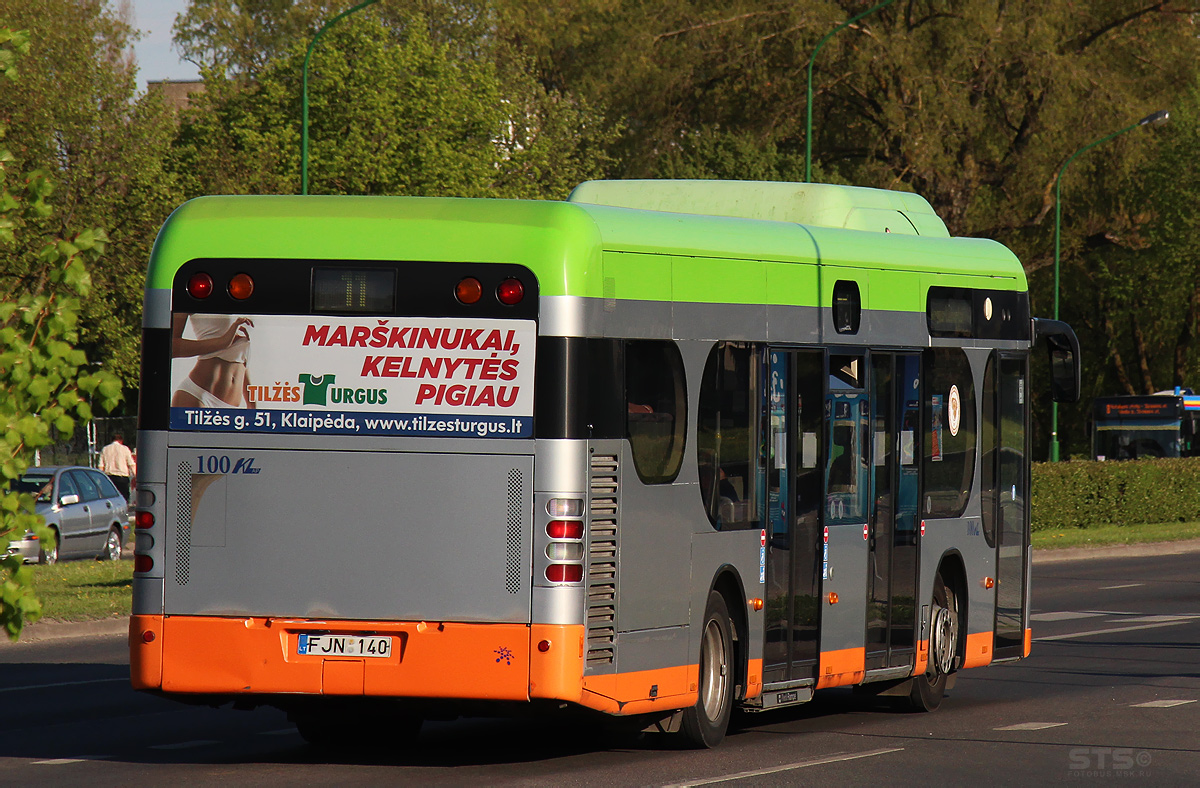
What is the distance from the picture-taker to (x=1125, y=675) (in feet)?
49.3

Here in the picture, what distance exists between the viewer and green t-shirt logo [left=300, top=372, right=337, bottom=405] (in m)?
9.52

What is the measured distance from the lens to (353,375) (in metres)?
9.51

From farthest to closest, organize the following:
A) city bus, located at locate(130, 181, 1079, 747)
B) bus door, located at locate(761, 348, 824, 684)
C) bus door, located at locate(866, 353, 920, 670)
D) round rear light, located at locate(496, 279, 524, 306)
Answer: bus door, located at locate(866, 353, 920, 670) < bus door, located at locate(761, 348, 824, 684) < round rear light, located at locate(496, 279, 524, 306) < city bus, located at locate(130, 181, 1079, 747)

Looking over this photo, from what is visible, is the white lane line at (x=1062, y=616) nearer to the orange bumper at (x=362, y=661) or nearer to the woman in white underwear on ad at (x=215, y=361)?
the orange bumper at (x=362, y=661)

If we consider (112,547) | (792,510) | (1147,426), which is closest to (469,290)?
(792,510)

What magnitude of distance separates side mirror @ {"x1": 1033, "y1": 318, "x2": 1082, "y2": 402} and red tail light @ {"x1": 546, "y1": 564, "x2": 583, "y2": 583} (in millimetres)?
6028

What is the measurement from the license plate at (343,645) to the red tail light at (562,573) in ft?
2.81

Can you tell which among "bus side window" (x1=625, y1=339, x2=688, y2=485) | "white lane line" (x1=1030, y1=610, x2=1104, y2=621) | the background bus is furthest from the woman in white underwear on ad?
the background bus

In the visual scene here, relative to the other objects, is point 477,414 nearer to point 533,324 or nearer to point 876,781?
point 533,324

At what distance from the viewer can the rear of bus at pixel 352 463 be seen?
924 centimetres

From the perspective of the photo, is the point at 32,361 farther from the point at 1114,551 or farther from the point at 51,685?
the point at 1114,551

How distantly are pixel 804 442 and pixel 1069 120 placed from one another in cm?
3497

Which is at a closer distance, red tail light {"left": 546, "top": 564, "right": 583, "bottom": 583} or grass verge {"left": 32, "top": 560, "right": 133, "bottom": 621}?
red tail light {"left": 546, "top": 564, "right": 583, "bottom": 583}

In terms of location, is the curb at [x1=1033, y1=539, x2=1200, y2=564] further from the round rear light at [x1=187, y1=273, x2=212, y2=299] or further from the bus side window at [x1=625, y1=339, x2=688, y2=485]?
the round rear light at [x1=187, y1=273, x2=212, y2=299]
